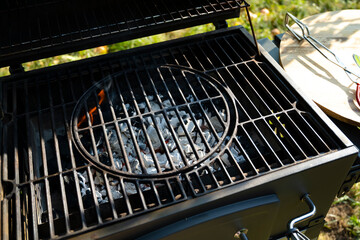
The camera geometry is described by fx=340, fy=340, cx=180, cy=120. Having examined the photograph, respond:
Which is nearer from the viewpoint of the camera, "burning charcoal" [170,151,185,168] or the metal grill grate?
the metal grill grate

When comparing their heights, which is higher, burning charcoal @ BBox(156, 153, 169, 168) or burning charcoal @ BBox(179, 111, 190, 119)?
burning charcoal @ BBox(179, 111, 190, 119)

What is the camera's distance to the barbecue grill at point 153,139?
3.60 ft

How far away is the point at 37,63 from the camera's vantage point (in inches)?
111

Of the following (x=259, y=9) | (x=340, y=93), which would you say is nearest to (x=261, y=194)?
(x=340, y=93)

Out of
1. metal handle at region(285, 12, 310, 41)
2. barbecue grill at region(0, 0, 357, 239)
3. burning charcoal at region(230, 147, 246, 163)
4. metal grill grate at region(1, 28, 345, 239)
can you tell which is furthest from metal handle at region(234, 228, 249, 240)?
metal handle at region(285, 12, 310, 41)

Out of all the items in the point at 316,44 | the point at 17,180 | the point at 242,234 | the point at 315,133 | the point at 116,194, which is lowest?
the point at 242,234

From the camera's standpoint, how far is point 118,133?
128 centimetres

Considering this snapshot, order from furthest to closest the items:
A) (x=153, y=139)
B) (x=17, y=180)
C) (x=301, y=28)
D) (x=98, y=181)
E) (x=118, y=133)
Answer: (x=301, y=28) → (x=153, y=139) → (x=98, y=181) → (x=118, y=133) → (x=17, y=180)

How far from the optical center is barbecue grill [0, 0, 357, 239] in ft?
3.60

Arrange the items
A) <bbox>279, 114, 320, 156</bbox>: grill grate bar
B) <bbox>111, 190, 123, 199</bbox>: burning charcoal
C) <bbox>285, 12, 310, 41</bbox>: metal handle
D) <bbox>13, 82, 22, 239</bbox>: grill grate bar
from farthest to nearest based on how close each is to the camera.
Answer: <bbox>285, 12, 310, 41</bbox>: metal handle < <bbox>111, 190, 123, 199</bbox>: burning charcoal < <bbox>279, 114, 320, 156</bbox>: grill grate bar < <bbox>13, 82, 22, 239</bbox>: grill grate bar

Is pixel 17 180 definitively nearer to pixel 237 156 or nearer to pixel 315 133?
pixel 237 156

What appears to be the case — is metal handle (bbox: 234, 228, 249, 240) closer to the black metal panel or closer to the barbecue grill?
the barbecue grill

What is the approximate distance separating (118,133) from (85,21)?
59 cm

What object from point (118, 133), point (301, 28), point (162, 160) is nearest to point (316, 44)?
point (301, 28)
